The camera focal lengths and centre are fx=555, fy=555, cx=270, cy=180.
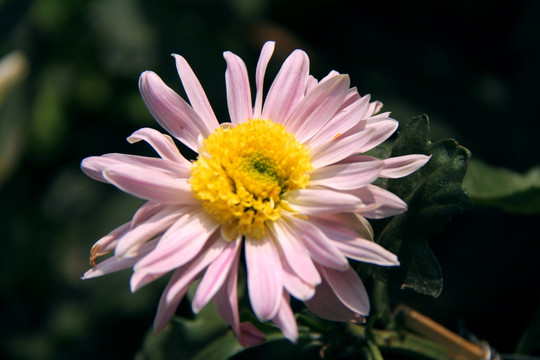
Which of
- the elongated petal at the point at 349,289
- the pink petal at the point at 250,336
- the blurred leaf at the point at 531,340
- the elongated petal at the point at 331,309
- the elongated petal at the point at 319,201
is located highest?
the elongated petal at the point at 319,201

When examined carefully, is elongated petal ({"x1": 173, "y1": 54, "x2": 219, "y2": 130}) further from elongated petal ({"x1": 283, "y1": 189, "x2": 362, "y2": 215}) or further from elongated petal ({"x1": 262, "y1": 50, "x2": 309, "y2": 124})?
elongated petal ({"x1": 283, "y1": 189, "x2": 362, "y2": 215})

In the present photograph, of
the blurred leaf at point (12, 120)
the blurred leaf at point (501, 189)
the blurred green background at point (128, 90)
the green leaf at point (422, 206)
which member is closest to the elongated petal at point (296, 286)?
the green leaf at point (422, 206)

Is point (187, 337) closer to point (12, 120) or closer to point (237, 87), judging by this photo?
point (237, 87)

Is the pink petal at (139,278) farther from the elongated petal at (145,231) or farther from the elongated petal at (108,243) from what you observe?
the elongated petal at (108,243)

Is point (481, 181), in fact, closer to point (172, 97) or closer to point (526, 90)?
point (172, 97)

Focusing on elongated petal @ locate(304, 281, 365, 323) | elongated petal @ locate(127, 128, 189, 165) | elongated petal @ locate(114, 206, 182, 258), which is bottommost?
elongated petal @ locate(304, 281, 365, 323)

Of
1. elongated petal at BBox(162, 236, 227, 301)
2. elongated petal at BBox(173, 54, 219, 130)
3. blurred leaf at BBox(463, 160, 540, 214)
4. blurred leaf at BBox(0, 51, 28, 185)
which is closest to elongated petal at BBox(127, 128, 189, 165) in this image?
elongated petal at BBox(173, 54, 219, 130)
